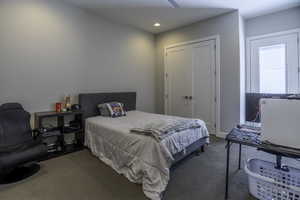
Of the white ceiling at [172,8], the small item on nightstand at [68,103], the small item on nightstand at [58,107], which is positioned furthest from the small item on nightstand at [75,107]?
the white ceiling at [172,8]

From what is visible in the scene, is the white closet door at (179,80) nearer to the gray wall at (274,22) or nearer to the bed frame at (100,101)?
the bed frame at (100,101)

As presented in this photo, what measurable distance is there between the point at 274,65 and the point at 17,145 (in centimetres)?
527

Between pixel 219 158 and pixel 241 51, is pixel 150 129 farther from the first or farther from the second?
pixel 241 51

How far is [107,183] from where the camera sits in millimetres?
2221

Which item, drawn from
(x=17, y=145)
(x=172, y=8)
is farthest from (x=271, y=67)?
(x=17, y=145)

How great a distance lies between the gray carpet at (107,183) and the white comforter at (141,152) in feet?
0.42

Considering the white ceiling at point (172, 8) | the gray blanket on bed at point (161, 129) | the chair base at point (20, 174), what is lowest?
the chair base at point (20, 174)

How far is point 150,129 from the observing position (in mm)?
2240

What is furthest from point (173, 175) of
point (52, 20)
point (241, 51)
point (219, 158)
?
point (52, 20)

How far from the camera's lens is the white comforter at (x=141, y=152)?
6.56 ft

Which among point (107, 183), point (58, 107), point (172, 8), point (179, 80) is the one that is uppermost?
point (172, 8)

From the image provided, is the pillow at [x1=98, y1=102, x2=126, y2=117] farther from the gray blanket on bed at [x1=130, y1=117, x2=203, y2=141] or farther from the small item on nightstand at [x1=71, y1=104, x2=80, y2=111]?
the gray blanket on bed at [x1=130, y1=117, x2=203, y2=141]

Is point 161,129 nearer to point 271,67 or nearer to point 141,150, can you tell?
point 141,150

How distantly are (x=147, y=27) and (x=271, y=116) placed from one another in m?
4.16
